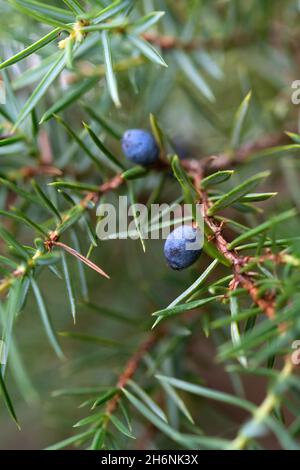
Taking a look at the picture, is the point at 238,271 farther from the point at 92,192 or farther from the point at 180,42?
the point at 180,42

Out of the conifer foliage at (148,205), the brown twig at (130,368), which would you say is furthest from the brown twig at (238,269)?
the brown twig at (130,368)

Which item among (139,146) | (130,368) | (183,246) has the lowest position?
(130,368)

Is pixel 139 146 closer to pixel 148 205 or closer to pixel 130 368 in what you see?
pixel 148 205

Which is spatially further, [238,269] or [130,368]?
[130,368]

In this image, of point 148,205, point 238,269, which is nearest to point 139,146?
point 148,205

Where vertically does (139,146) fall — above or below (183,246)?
above

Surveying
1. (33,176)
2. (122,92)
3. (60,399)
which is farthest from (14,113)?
(60,399)
